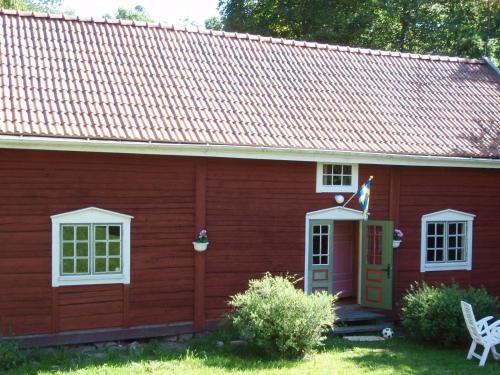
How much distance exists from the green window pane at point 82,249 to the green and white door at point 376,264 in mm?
5721

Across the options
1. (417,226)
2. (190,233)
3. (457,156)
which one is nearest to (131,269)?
(190,233)

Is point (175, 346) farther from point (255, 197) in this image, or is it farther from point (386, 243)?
point (386, 243)

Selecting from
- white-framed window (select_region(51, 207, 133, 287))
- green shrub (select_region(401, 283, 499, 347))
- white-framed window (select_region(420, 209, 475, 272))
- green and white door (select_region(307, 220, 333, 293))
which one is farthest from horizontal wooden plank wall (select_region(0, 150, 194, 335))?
white-framed window (select_region(420, 209, 475, 272))

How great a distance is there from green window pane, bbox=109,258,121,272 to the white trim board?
1.92m

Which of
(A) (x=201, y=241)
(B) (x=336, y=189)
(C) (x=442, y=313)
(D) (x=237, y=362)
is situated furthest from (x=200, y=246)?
(C) (x=442, y=313)

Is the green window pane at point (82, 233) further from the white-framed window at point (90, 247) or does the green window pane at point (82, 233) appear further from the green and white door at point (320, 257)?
the green and white door at point (320, 257)

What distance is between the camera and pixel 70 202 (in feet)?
35.8

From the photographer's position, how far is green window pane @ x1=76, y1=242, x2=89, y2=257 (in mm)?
10977

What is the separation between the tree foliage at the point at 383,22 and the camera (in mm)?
25523

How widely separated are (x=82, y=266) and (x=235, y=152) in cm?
333

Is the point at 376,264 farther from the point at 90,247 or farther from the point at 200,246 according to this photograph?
the point at 90,247

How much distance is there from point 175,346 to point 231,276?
1702 mm

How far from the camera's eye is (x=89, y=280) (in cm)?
1101

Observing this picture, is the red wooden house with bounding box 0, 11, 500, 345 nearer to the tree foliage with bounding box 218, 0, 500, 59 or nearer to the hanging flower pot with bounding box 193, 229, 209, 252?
the hanging flower pot with bounding box 193, 229, 209, 252
